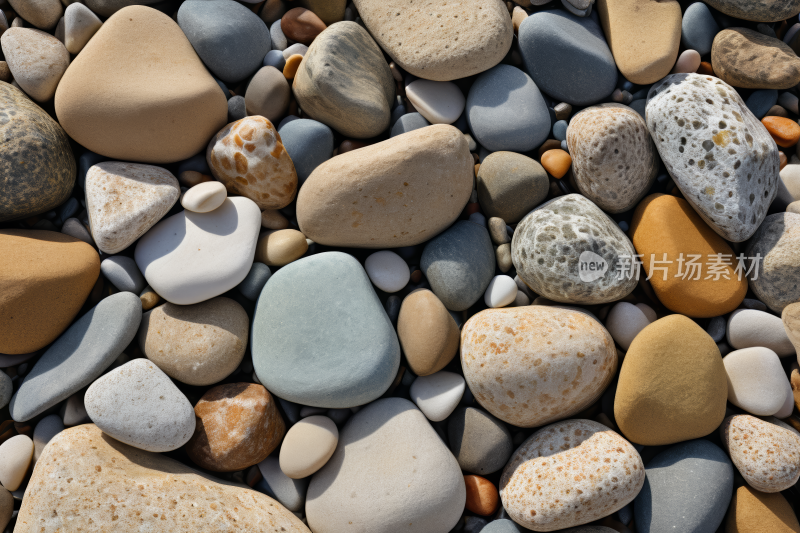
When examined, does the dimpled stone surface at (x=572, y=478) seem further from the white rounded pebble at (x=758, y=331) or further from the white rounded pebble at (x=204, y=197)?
the white rounded pebble at (x=204, y=197)

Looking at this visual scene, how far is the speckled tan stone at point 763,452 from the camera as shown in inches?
72.2

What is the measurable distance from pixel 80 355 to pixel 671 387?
235cm

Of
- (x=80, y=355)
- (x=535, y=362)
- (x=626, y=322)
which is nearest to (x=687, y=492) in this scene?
(x=626, y=322)

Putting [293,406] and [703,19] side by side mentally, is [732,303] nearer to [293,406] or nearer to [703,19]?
[703,19]

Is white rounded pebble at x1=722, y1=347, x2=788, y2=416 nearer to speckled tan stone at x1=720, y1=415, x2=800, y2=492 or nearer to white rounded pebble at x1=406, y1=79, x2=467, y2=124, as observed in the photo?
speckled tan stone at x1=720, y1=415, x2=800, y2=492

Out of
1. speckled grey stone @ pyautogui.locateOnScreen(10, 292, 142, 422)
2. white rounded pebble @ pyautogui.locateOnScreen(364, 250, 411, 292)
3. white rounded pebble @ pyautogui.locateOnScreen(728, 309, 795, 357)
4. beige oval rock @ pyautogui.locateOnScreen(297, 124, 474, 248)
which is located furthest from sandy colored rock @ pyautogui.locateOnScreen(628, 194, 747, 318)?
speckled grey stone @ pyautogui.locateOnScreen(10, 292, 142, 422)

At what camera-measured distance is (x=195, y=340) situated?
1869 mm

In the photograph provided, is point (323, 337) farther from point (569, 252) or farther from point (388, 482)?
point (569, 252)

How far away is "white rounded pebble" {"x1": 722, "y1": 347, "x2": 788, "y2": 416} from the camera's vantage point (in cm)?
193

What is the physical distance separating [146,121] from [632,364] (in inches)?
87.5

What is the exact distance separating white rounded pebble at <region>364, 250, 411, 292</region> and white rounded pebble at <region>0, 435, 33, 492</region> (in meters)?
1.51

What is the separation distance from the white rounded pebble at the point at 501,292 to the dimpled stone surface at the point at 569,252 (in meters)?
0.07


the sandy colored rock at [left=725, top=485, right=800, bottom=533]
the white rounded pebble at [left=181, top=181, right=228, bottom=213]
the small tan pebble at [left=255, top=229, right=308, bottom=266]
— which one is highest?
the white rounded pebble at [left=181, top=181, right=228, bottom=213]

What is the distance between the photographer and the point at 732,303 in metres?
2.04
